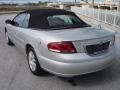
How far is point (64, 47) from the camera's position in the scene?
436 cm

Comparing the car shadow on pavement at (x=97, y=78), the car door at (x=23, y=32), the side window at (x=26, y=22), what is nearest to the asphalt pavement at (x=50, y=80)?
the car shadow on pavement at (x=97, y=78)

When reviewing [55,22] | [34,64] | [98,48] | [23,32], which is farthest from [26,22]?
[98,48]

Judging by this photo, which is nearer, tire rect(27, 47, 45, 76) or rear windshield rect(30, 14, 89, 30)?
tire rect(27, 47, 45, 76)

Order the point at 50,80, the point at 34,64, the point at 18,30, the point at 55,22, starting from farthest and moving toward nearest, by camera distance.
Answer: the point at 18,30, the point at 55,22, the point at 34,64, the point at 50,80

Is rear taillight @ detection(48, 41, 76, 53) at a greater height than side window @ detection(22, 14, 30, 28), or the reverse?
side window @ detection(22, 14, 30, 28)

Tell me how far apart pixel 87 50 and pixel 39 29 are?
1.43 m

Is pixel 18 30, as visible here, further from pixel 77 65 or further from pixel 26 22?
pixel 77 65

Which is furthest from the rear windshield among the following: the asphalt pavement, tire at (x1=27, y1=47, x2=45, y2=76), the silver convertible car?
the asphalt pavement

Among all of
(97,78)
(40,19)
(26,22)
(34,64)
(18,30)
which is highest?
(40,19)

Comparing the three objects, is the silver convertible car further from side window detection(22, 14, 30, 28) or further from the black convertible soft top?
side window detection(22, 14, 30, 28)

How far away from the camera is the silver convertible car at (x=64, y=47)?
4.36m

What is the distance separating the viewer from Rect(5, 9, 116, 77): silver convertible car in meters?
4.36

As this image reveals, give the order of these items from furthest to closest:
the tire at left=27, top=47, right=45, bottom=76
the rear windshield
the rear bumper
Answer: the rear windshield, the tire at left=27, top=47, right=45, bottom=76, the rear bumper

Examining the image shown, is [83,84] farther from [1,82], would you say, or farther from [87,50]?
[1,82]
